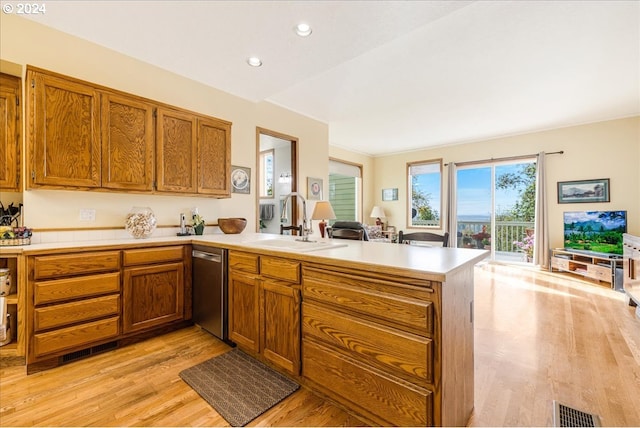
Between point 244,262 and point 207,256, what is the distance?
58cm

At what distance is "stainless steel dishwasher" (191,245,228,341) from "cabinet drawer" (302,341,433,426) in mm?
964

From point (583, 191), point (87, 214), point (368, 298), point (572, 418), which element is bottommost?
point (572, 418)

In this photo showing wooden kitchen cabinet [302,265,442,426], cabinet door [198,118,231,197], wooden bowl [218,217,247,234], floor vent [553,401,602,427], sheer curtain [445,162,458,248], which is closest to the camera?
wooden kitchen cabinet [302,265,442,426]

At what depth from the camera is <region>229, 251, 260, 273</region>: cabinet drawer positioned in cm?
204

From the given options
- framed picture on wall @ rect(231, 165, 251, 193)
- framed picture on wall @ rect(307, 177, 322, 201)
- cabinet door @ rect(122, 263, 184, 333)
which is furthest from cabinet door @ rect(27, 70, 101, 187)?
framed picture on wall @ rect(307, 177, 322, 201)

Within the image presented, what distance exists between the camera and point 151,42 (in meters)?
2.62

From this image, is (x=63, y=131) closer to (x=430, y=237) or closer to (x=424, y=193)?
(x=430, y=237)

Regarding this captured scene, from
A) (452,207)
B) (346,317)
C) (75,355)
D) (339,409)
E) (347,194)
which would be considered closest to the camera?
(346,317)

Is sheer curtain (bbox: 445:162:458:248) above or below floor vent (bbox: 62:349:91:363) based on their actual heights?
above

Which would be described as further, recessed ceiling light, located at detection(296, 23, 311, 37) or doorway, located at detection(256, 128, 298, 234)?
doorway, located at detection(256, 128, 298, 234)

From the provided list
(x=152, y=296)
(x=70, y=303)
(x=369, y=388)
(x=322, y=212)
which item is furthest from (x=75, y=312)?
(x=369, y=388)

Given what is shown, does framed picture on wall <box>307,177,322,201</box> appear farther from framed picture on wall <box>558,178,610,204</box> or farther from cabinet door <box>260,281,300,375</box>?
framed picture on wall <box>558,178,610,204</box>

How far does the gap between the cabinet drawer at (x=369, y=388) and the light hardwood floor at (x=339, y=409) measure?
8.3 inches

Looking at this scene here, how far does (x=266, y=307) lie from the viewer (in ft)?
6.38
